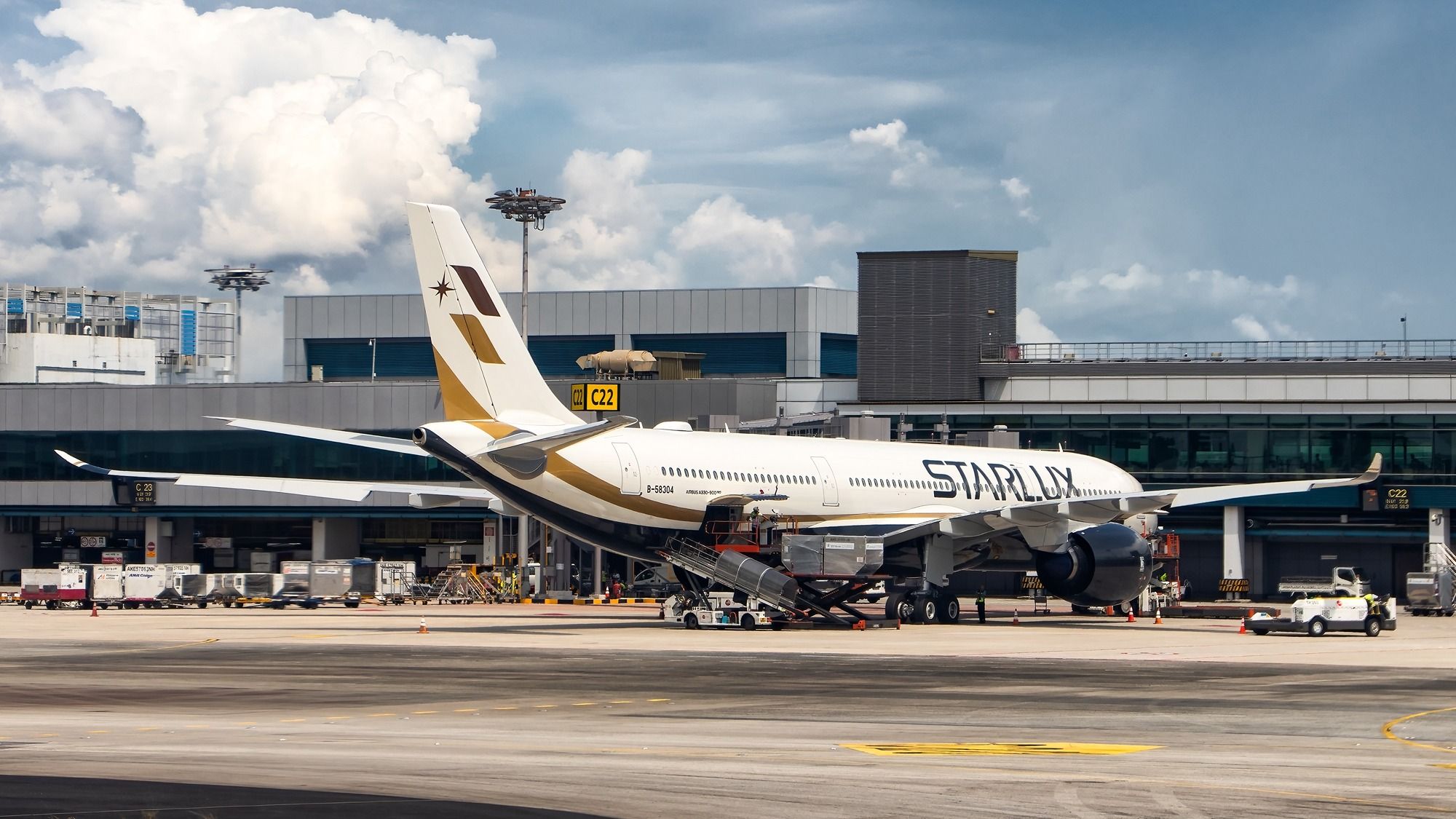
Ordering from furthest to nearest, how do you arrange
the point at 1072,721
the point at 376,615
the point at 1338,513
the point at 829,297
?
the point at 829,297 → the point at 1338,513 → the point at 376,615 → the point at 1072,721

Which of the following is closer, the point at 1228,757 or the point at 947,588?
the point at 1228,757

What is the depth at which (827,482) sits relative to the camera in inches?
1961

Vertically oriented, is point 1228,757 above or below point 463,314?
below

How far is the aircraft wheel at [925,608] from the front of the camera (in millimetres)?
49500

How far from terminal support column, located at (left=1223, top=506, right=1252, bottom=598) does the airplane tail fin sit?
1635 inches

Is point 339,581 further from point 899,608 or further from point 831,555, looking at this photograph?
point 831,555

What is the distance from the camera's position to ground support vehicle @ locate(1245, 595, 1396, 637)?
4519cm

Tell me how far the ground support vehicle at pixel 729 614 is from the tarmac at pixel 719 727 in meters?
3.87

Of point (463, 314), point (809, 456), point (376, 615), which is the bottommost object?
point (376, 615)

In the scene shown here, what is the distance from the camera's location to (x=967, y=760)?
18.9m

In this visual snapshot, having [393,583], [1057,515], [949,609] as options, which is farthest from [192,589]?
[1057,515]

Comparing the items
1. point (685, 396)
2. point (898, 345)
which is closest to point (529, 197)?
point (685, 396)

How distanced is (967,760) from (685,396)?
60.5 meters

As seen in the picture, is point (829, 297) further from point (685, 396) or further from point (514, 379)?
point (514, 379)
